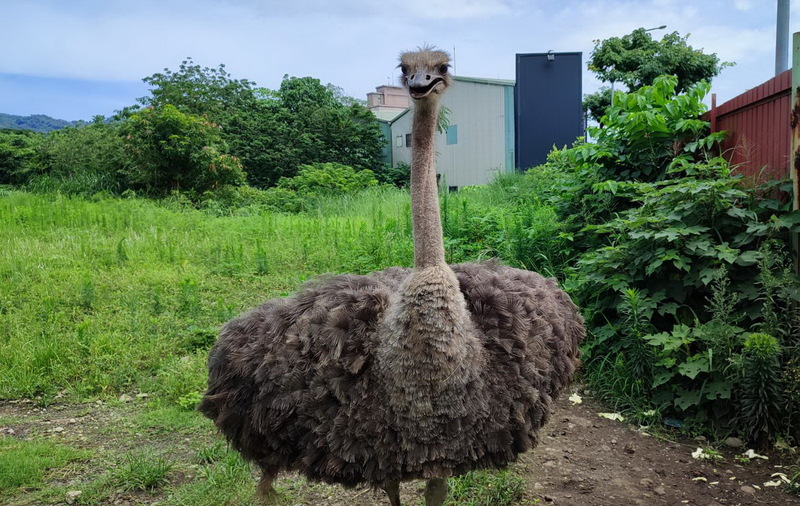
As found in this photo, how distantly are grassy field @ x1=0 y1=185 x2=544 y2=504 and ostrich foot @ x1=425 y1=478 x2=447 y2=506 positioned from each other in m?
0.61

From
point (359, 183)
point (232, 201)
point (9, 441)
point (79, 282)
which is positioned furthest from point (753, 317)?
point (359, 183)

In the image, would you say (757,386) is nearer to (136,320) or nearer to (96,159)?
(136,320)

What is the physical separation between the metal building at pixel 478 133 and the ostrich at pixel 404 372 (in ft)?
50.8

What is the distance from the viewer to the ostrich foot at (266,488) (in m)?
3.02

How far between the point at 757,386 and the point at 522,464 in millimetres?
1494

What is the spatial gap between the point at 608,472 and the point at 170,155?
1368 centimetres

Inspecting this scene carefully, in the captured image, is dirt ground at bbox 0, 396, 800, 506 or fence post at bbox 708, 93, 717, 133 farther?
fence post at bbox 708, 93, 717, 133

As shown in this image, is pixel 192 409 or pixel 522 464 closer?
pixel 522 464

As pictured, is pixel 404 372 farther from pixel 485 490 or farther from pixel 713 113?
pixel 713 113

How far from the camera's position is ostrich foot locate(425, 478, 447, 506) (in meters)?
2.89

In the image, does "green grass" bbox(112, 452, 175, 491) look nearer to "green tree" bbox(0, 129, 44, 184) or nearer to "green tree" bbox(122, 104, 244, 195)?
"green tree" bbox(122, 104, 244, 195)

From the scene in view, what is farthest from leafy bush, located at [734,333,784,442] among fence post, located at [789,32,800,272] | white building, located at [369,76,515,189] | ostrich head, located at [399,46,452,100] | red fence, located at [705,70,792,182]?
white building, located at [369,76,515,189]

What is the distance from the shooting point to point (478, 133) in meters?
19.5

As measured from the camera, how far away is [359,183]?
18625 millimetres
